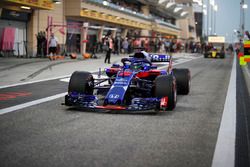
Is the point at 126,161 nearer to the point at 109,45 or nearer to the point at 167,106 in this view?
the point at 167,106

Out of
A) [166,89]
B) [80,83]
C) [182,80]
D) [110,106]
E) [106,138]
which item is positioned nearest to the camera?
[106,138]

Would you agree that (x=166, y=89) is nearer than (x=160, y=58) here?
Yes

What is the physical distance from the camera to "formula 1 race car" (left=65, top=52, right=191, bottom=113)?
21.7 feet

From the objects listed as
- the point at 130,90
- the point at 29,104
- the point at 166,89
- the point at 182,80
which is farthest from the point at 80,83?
the point at 182,80

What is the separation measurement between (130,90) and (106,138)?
2660mm

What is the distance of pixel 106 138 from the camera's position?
4.96m

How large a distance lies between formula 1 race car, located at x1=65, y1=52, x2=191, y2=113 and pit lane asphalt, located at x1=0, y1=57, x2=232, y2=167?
0.56 ft

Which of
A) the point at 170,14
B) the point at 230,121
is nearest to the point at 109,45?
the point at 230,121

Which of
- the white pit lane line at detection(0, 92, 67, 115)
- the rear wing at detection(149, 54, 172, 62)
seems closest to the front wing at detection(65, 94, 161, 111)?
the white pit lane line at detection(0, 92, 67, 115)

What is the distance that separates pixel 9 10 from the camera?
2483cm

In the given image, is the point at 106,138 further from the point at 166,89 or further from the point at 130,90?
the point at 130,90

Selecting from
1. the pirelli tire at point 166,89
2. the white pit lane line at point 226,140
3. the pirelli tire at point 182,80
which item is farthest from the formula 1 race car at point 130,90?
the white pit lane line at point 226,140

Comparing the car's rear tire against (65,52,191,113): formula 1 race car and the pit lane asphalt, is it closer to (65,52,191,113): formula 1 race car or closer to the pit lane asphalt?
(65,52,191,113): formula 1 race car

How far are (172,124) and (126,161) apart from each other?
1988 millimetres
